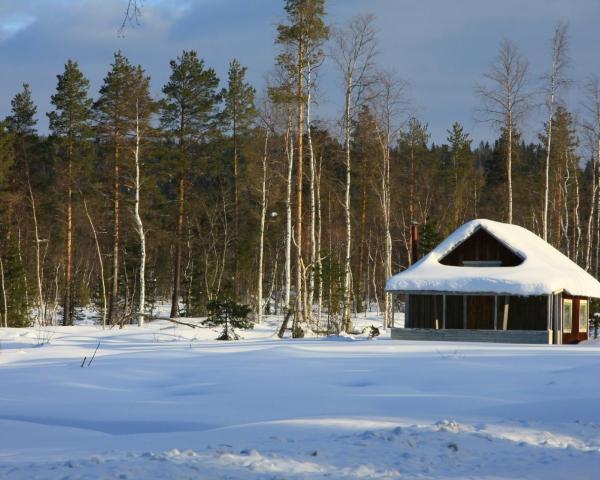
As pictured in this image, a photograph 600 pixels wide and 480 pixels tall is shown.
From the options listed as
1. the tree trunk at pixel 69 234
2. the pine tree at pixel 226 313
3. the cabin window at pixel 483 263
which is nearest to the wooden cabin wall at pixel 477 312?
the cabin window at pixel 483 263

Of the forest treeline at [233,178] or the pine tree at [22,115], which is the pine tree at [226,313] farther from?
the pine tree at [22,115]

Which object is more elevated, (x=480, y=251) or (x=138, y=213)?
(x=138, y=213)

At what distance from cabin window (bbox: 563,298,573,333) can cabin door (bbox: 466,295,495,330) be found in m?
3.30

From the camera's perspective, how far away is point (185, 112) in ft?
125

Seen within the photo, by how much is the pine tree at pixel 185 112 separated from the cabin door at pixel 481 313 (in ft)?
51.5

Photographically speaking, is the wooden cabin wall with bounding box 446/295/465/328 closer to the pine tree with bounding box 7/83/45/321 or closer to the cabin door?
the cabin door

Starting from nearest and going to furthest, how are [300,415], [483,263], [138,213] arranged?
[300,415] → [483,263] → [138,213]

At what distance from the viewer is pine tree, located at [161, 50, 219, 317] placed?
3778cm

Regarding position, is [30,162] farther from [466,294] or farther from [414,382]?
[414,382]

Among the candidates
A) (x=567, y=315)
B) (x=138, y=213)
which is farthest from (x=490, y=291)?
(x=138, y=213)

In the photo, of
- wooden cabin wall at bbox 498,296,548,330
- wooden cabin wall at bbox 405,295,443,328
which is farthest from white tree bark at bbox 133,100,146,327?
wooden cabin wall at bbox 498,296,548,330

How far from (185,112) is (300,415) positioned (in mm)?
30252

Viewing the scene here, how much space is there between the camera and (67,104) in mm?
35406

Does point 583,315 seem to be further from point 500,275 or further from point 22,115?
point 22,115
